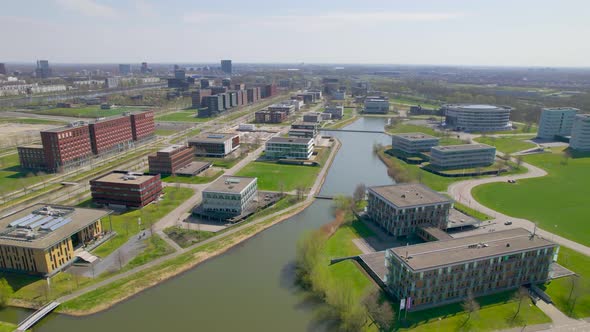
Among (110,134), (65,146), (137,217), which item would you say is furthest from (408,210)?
(110,134)

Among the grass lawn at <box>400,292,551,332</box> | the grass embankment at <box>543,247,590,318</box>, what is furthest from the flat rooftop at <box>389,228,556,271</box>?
the grass embankment at <box>543,247,590,318</box>

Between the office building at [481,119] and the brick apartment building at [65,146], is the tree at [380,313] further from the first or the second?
the office building at [481,119]

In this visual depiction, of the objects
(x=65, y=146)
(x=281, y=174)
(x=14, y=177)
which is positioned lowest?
(x=14, y=177)

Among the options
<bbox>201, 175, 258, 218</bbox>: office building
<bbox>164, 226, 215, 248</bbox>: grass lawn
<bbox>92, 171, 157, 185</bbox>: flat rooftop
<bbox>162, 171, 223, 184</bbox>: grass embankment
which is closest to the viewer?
<bbox>164, 226, 215, 248</bbox>: grass lawn

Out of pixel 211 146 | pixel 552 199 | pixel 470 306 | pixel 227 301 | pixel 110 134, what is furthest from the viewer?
pixel 110 134

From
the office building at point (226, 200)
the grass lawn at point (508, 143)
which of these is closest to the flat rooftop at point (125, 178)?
the office building at point (226, 200)

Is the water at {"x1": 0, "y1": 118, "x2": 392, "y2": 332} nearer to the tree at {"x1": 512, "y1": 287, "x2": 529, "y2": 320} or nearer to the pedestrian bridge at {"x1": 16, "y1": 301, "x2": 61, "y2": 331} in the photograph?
the pedestrian bridge at {"x1": 16, "y1": 301, "x2": 61, "y2": 331}

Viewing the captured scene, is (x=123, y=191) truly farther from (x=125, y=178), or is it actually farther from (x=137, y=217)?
(x=137, y=217)
